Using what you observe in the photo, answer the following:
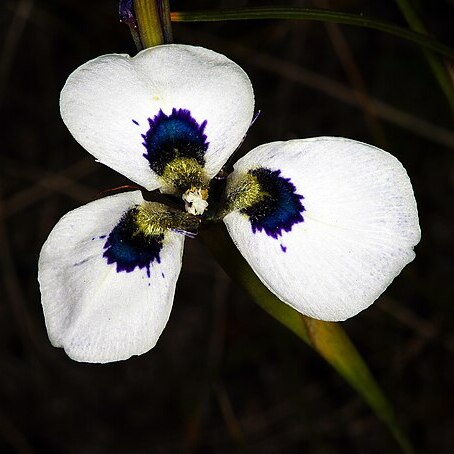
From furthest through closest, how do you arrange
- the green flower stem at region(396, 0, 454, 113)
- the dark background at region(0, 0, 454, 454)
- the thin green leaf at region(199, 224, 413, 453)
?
the dark background at region(0, 0, 454, 454)
the green flower stem at region(396, 0, 454, 113)
the thin green leaf at region(199, 224, 413, 453)

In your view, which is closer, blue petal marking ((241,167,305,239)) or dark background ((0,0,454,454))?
blue petal marking ((241,167,305,239))

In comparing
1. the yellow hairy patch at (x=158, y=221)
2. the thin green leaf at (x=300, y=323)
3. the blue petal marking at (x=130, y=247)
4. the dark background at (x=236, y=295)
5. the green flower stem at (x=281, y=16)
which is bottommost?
the dark background at (x=236, y=295)

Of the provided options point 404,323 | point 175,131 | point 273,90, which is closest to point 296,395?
point 404,323

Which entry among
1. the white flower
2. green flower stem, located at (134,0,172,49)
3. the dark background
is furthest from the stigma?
the dark background

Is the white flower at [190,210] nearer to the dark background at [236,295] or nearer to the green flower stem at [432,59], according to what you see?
the green flower stem at [432,59]

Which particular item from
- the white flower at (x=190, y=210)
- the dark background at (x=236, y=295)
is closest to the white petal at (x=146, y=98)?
the white flower at (x=190, y=210)

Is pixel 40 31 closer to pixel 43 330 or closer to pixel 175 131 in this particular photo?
pixel 43 330

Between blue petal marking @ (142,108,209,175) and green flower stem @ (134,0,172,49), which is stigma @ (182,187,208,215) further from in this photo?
green flower stem @ (134,0,172,49)
